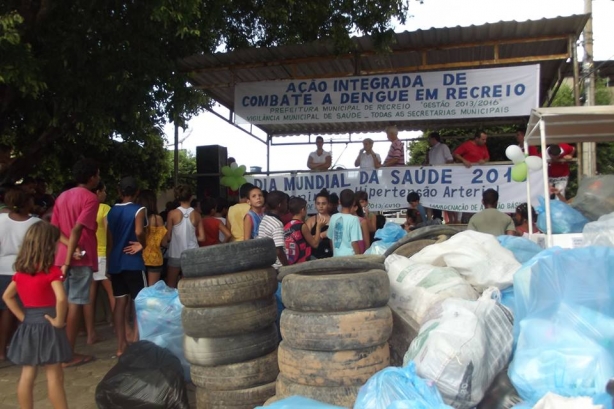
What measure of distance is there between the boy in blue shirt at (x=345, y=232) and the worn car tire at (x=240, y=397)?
7.54 feet

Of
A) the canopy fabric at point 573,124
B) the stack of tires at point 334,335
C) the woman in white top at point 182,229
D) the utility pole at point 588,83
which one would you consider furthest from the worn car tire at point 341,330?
the utility pole at point 588,83

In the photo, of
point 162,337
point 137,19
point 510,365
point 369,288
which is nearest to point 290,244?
point 162,337

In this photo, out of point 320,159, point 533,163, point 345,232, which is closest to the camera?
point 533,163

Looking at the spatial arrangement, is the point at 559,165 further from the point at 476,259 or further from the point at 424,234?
the point at 476,259

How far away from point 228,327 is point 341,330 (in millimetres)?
1087

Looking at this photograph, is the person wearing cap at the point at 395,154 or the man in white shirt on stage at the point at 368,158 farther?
the man in white shirt on stage at the point at 368,158

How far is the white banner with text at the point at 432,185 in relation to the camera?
29.3 feet

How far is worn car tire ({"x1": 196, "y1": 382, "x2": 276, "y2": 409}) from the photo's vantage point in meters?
4.34

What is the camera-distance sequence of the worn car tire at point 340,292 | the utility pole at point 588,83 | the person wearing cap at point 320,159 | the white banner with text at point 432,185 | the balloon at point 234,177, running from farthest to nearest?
the utility pole at point 588,83 → the person wearing cap at point 320,159 → the balloon at point 234,177 → the white banner with text at point 432,185 → the worn car tire at point 340,292

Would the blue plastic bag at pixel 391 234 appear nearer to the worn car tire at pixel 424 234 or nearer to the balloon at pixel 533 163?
the worn car tire at pixel 424 234

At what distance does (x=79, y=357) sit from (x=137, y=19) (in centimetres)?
466

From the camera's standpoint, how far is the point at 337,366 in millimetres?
3654

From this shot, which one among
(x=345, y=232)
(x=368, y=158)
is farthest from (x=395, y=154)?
(x=345, y=232)

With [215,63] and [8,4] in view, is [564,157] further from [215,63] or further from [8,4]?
[8,4]
